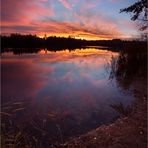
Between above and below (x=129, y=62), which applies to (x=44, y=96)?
below

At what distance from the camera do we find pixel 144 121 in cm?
791

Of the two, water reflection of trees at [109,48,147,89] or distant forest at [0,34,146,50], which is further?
distant forest at [0,34,146,50]

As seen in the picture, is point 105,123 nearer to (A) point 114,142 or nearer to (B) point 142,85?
(A) point 114,142

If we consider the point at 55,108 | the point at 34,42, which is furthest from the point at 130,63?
the point at 34,42

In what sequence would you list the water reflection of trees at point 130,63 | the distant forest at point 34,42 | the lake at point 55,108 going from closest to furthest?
1. the lake at point 55,108
2. the water reflection of trees at point 130,63
3. the distant forest at point 34,42

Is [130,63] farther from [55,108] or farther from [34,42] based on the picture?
[34,42]

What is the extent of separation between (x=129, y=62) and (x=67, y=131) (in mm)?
12372

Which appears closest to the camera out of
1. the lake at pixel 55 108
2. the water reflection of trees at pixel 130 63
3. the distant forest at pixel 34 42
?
the lake at pixel 55 108

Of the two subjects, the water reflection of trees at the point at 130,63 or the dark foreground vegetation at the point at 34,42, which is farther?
the dark foreground vegetation at the point at 34,42

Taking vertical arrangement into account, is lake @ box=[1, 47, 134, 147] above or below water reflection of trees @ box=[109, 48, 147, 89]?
below

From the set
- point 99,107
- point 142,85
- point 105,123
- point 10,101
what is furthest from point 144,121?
point 142,85

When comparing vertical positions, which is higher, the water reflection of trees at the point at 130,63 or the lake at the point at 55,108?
the water reflection of trees at the point at 130,63

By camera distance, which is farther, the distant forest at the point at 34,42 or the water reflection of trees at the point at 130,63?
the distant forest at the point at 34,42

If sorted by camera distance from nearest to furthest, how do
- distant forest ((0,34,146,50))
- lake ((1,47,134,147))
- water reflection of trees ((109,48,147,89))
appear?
lake ((1,47,134,147)) < water reflection of trees ((109,48,147,89)) < distant forest ((0,34,146,50))
